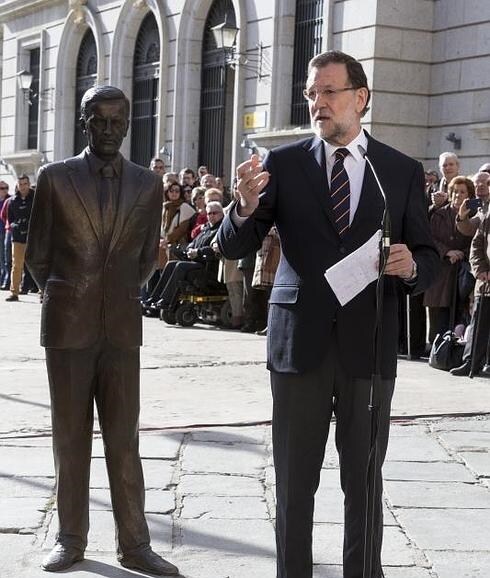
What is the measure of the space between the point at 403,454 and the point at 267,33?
542 inches

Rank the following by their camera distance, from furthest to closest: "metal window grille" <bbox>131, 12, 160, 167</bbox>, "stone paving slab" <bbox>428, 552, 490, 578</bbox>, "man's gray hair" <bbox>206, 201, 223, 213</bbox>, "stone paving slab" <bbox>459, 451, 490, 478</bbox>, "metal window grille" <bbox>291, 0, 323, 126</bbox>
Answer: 1. "metal window grille" <bbox>131, 12, 160, 167</bbox>
2. "metal window grille" <bbox>291, 0, 323, 126</bbox>
3. "man's gray hair" <bbox>206, 201, 223, 213</bbox>
4. "stone paving slab" <bbox>459, 451, 490, 478</bbox>
5. "stone paving slab" <bbox>428, 552, 490, 578</bbox>

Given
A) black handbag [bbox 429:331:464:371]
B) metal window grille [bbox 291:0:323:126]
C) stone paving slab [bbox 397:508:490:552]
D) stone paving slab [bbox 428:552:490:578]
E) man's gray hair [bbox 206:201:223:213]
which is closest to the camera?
stone paving slab [bbox 428:552:490:578]

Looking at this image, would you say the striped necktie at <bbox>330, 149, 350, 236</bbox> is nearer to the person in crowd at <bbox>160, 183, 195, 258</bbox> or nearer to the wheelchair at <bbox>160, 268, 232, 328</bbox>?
the wheelchair at <bbox>160, 268, 232, 328</bbox>

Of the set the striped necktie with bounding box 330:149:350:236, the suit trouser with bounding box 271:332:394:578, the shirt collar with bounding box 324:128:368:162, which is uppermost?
the shirt collar with bounding box 324:128:368:162

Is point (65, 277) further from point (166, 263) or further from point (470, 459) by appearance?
point (166, 263)

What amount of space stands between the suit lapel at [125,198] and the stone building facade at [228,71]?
1215 centimetres

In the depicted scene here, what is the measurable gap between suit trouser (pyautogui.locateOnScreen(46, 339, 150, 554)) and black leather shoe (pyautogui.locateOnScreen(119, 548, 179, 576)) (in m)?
0.03

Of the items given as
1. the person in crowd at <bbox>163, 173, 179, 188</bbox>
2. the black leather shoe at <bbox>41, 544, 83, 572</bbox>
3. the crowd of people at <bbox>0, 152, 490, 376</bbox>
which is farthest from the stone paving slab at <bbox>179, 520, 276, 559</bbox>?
the person in crowd at <bbox>163, 173, 179, 188</bbox>

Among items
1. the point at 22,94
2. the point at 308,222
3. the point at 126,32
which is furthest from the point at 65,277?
the point at 22,94

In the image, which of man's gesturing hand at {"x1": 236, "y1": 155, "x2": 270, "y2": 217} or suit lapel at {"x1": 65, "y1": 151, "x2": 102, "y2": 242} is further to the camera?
suit lapel at {"x1": 65, "y1": 151, "x2": 102, "y2": 242}

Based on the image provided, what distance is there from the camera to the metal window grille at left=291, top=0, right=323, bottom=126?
63.3 ft

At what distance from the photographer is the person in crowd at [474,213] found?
11.4 m

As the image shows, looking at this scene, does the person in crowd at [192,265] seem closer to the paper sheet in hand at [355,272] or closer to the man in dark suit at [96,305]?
the man in dark suit at [96,305]

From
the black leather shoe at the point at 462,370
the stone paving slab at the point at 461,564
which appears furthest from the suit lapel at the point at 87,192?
the black leather shoe at the point at 462,370
